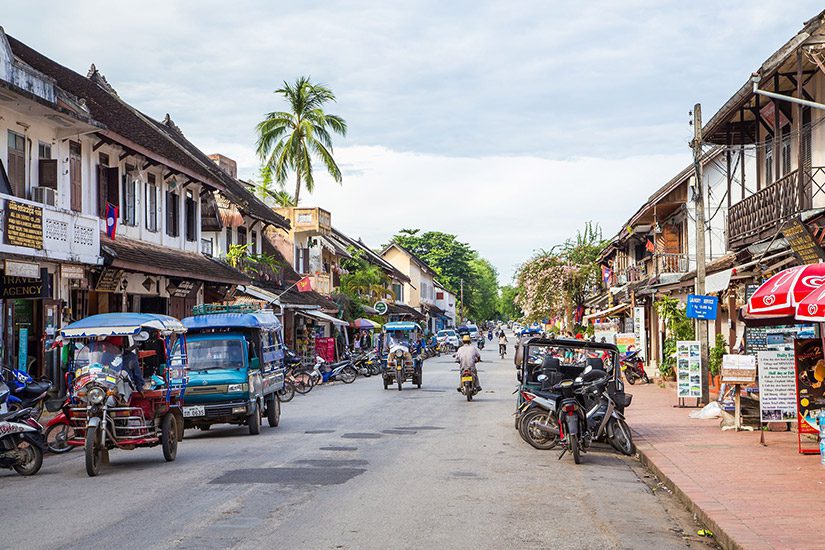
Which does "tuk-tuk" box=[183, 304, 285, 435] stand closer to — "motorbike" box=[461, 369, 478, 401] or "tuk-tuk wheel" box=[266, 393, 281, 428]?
"tuk-tuk wheel" box=[266, 393, 281, 428]

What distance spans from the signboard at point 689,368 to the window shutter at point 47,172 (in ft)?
47.8

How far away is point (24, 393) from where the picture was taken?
14203 mm

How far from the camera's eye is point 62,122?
22.2 metres

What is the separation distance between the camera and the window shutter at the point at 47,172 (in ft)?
72.2

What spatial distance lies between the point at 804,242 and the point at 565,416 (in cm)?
690

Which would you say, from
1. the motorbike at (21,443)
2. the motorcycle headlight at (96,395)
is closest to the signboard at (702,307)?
the motorcycle headlight at (96,395)

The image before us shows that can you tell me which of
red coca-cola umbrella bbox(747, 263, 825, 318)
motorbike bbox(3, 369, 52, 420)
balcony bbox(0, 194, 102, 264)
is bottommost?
motorbike bbox(3, 369, 52, 420)

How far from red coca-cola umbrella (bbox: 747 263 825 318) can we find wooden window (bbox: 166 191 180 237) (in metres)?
21.5

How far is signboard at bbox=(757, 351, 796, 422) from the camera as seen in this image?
1473cm

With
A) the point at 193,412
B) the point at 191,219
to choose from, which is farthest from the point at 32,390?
the point at 191,219

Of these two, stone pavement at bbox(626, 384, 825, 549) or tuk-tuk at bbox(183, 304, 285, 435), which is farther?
tuk-tuk at bbox(183, 304, 285, 435)

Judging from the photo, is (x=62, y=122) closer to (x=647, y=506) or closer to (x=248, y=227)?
(x=647, y=506)

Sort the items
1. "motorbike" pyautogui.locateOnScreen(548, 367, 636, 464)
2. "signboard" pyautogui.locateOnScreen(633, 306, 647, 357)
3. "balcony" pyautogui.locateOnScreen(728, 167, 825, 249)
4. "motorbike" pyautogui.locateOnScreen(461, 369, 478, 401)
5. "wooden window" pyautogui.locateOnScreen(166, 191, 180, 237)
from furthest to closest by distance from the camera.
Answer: "signboard" pyautogui.locateOnScreen(633, 306, 647, 357), "wooden window" pyautogui.locateOnScreen(166, 191, 180, 237), "motorbike" pyautogui.locateOnScreen(461, 369, 478, 401), "balcony" pyautogui.locateOnScreen(728, 167, 825, 249), "motorbike" pyautogui.locateOnScreen(548, 367, 636, 464)

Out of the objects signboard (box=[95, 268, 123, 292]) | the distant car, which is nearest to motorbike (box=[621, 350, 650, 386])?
signboard (box=[95, 268, 123, 292])
